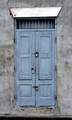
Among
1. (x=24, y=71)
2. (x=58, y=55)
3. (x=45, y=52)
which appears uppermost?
(x=45, y=52)

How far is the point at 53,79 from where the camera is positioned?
190 inches

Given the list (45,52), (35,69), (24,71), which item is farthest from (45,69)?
(24,71)

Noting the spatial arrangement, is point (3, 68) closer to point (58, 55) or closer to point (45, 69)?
point (45, 69)

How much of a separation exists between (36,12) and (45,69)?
202cm

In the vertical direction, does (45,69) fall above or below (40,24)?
below

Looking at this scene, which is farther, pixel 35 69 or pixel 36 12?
pixel 35 69

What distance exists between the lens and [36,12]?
15.6ft

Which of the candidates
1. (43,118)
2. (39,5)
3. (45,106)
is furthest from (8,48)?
(43,118)

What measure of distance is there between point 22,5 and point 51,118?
4.08 metres

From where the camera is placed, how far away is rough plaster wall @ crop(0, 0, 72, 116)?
15.6ft

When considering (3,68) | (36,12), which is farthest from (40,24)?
(3,68)

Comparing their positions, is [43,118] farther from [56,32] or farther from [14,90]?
[56,32]

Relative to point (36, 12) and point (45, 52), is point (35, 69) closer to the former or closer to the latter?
point (45, 52)

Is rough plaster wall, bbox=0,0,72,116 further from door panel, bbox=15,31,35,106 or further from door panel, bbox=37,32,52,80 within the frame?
door panel, bbox=37,32,52,80
